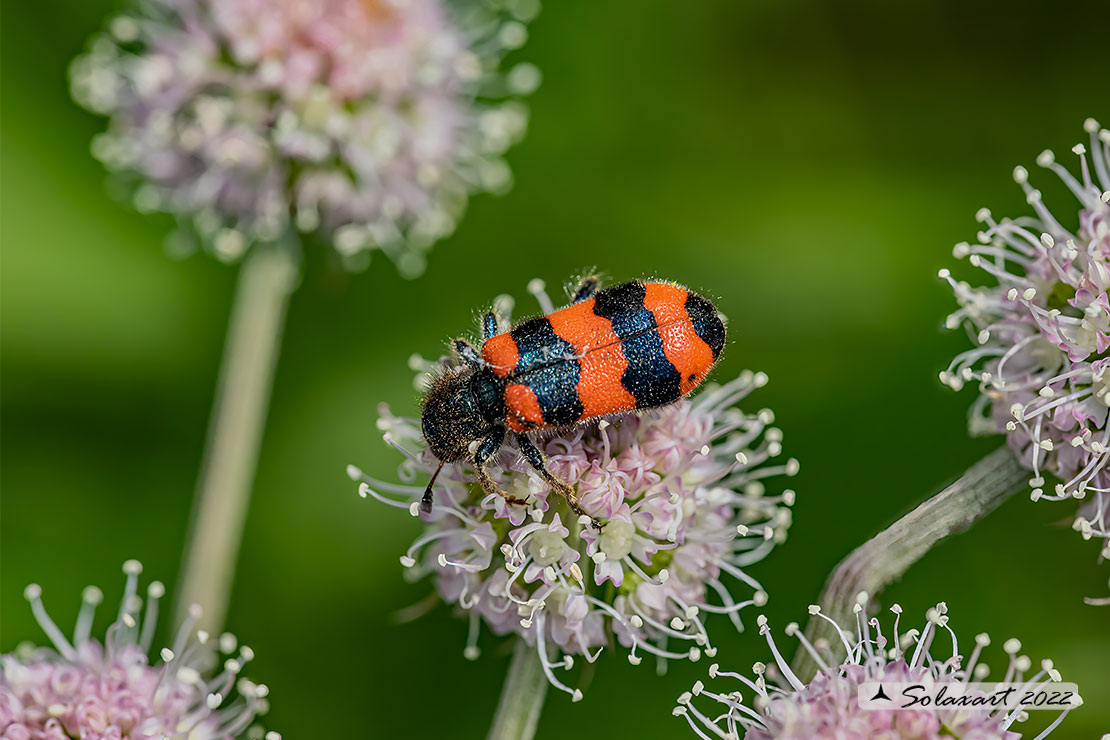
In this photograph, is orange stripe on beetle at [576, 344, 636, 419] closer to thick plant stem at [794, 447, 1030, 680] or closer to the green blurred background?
thick plant stem at [794, 447, 1030, 680]

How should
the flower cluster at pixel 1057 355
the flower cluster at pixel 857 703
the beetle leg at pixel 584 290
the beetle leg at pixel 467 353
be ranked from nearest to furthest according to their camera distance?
the flower cluster at pixel 857 703
the flower cluster at pixel 1057 355
the beetle leg at pixel 467 353
the beetle leg at pixel 584 290

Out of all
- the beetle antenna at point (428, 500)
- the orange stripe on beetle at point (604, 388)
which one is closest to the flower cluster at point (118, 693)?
the beetle antenna at point (428, 500)

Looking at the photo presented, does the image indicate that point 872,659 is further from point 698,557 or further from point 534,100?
point 534,100

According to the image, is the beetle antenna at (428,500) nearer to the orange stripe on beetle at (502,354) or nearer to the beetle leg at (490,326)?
the orange stripe on beetle at (502,354)

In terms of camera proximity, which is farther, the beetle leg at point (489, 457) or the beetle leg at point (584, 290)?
the beetle leg at point (584, 290)

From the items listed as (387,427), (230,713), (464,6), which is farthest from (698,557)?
(464,6)

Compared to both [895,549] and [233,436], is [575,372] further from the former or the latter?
[233,436]

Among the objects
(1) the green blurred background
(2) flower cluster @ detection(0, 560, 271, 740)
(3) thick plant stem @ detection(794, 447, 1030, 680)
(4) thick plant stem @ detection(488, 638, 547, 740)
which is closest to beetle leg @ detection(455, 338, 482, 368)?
(4) thick plant stem @ detection(488, 638, 547, 740)
